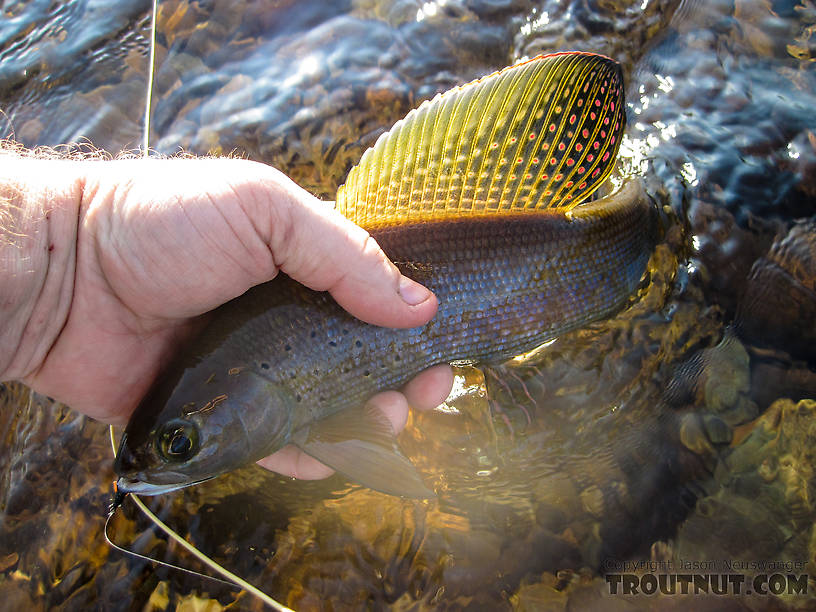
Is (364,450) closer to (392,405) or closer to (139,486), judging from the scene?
(392,405)

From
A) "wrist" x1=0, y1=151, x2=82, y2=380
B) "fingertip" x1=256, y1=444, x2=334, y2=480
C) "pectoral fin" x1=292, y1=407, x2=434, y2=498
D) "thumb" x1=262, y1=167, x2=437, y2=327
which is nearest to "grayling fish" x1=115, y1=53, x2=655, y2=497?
"pectoral fin" x1=292, y1=407, x2=434, y2=498

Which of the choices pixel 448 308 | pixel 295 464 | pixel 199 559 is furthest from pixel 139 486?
pixel 448 308

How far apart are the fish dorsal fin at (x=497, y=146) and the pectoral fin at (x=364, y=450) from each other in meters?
0.86

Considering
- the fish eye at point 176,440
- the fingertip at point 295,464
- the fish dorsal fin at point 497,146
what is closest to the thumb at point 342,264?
the fish dorsal fin at point 497,146

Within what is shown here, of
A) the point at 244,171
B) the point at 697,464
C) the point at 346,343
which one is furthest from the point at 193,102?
the point at 697,464

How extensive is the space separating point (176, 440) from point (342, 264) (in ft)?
2.90

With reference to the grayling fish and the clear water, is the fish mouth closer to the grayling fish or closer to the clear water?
the grayling fish

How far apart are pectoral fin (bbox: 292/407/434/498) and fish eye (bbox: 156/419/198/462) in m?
0.46

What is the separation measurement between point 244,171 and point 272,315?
57 centimetres

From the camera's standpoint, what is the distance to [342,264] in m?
2.29

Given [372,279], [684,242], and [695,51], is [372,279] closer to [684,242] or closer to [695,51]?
[684,242]

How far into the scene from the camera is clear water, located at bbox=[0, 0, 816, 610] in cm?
290

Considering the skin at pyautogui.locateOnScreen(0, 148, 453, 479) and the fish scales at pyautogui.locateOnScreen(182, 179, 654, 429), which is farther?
the fish scales at pyautogui.locateOnScreen(182, 179, 654, 429)

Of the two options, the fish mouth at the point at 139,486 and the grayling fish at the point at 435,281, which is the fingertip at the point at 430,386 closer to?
the grayling fish at the point at 435,281
